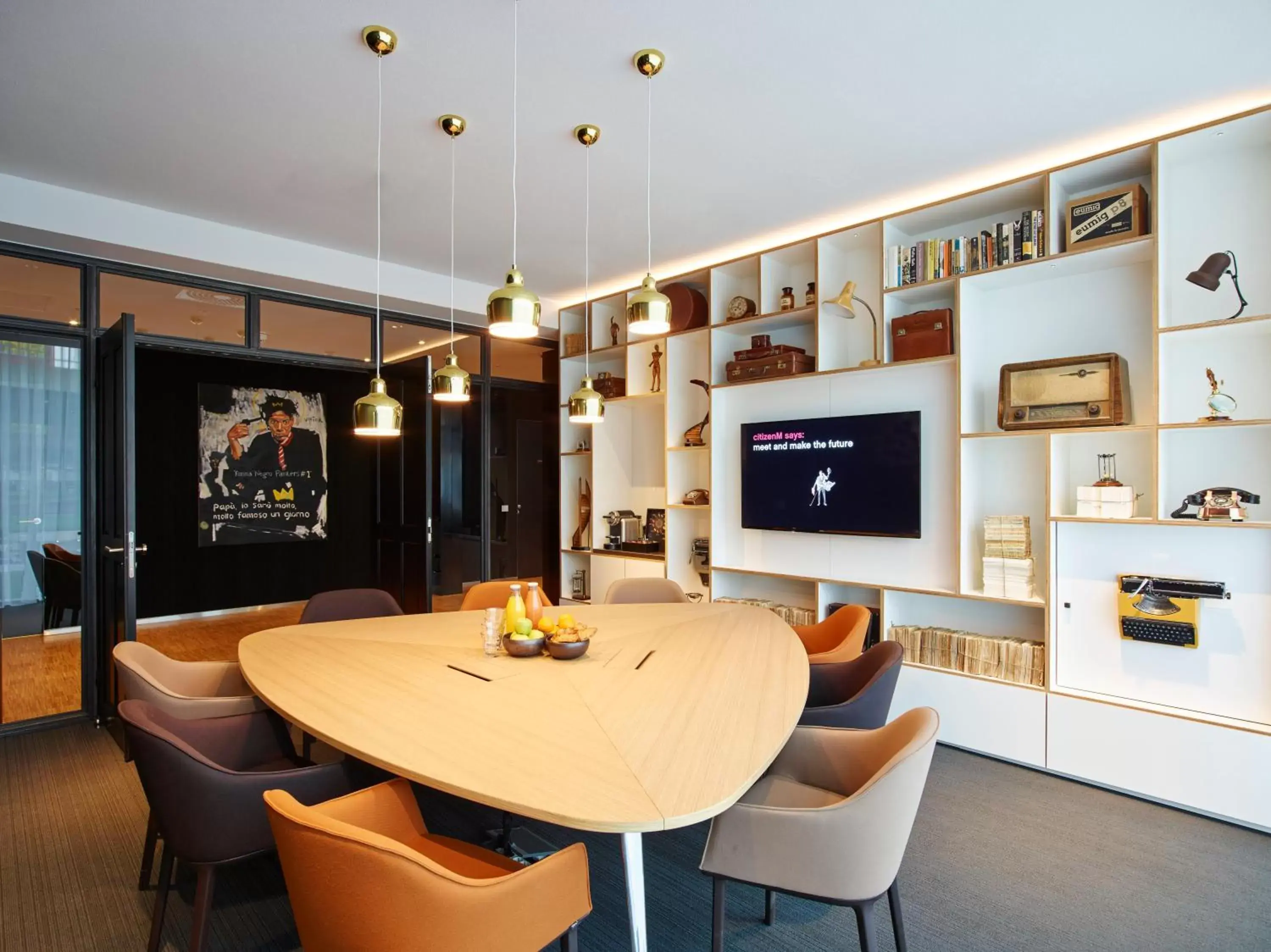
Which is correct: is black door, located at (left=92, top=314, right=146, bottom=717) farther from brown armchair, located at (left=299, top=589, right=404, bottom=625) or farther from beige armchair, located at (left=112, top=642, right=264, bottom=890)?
beige armchair, located at (left=112, top=642, right=264, bottom=890)

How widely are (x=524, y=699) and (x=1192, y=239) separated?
3.83 meters

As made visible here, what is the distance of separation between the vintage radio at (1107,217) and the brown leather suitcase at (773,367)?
163 cm

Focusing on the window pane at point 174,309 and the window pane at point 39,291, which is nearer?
the window pane at point 39,291

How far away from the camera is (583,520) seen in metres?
6.42

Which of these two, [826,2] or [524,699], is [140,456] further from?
[826,2]

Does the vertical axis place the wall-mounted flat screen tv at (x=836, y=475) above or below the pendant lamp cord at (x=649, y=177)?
below

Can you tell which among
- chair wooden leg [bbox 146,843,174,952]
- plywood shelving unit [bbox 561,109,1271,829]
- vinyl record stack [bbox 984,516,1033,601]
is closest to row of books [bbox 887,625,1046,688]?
plywood shelving unit [bbox 561,109,1271,829]

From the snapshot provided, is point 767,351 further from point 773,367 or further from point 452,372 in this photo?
point 452,372

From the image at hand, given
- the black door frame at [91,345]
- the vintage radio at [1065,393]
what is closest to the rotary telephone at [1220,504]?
the vintage radio at [1065,393]

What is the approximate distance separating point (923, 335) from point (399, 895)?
12.8 feet

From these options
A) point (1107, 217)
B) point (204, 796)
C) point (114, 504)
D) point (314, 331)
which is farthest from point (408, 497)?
point (1107, 217)

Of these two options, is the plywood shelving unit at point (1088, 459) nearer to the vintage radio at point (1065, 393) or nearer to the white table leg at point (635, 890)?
the vintage radio at point (1065, 393)

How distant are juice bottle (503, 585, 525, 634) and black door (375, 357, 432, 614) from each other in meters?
2.63

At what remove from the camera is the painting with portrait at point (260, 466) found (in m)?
7.28
